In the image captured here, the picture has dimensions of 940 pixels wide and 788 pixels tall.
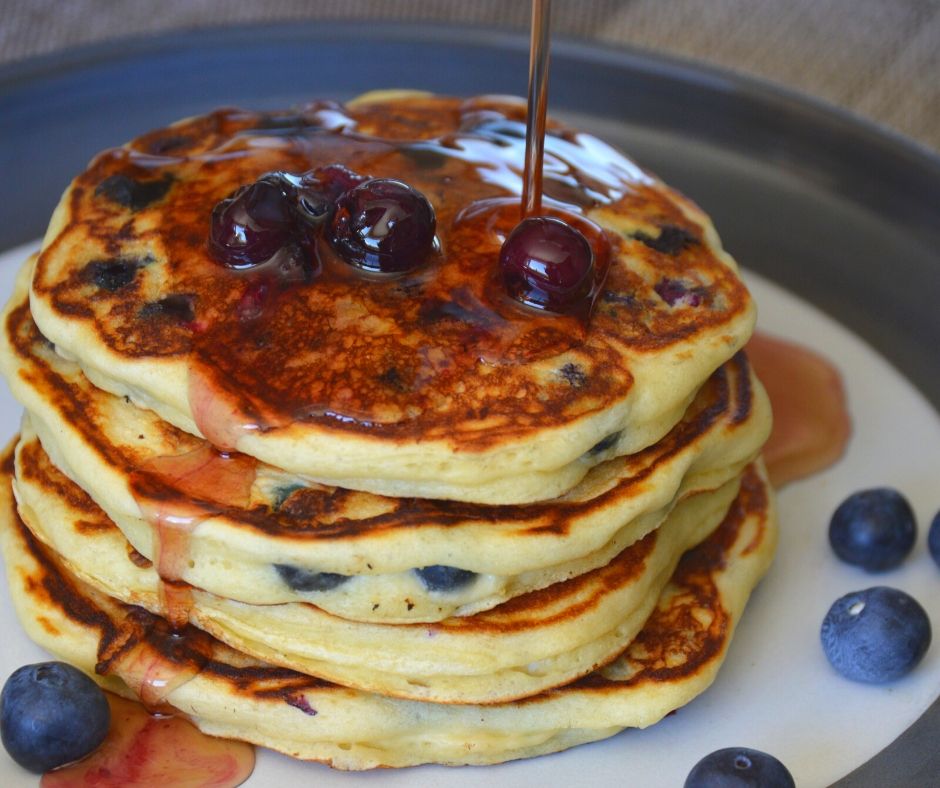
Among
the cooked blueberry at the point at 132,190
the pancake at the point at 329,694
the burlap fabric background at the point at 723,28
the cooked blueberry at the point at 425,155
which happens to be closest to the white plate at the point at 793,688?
the pancake at the point at 329,694

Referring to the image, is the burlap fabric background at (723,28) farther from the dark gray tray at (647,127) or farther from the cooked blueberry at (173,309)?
the cooked blueberry at (173,309)

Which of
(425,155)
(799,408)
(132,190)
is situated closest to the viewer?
(132,190)

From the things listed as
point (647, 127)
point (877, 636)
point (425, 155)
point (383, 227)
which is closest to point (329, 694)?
point (383, 227)

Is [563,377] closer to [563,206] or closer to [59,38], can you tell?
[563,206]

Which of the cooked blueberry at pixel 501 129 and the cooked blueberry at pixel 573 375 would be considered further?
the cooked blueberry at pixel 501 129

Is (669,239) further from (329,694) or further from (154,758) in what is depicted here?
(154,758)
